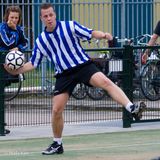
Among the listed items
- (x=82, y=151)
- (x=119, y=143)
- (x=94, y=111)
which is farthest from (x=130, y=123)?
(x=82, y=151)

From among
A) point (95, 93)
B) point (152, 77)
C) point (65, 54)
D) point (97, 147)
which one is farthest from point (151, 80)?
point (65, 54)

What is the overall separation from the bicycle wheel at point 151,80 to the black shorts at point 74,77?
358 cm

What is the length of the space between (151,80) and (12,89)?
2.69 metres

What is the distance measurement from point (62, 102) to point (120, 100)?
2.93ft

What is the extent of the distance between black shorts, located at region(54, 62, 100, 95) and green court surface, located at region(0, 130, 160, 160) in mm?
911

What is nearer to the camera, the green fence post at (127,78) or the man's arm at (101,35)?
the man's arm at (101,35)

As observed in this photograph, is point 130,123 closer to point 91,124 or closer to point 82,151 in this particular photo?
point 91,124

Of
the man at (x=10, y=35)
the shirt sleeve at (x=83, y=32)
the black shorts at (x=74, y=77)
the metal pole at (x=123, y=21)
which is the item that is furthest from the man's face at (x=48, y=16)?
the metal pole at (x=123, y=21)

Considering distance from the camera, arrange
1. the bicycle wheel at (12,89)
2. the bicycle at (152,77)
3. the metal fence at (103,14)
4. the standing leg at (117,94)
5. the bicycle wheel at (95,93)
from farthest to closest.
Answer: the metal fence at (103,14)
the bicycle at (152,77)
the bicycle wheel at (95,93)
the bicycle wheel at (12,89)
the standing leg at (117,94)

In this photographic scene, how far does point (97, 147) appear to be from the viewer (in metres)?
11.2

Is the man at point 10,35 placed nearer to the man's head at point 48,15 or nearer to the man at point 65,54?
the man at point 65,54

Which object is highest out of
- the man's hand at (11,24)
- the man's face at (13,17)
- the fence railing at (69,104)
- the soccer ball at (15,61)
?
the man's face at (13,17)

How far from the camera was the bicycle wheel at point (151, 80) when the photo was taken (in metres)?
13.8

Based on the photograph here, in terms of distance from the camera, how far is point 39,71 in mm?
12984
